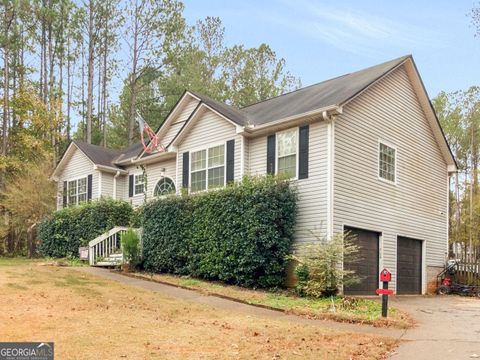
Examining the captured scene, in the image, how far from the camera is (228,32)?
40.6m

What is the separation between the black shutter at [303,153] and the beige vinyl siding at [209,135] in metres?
2.38

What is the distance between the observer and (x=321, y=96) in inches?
679

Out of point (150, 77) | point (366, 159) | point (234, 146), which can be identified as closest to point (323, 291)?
point (366, 159)

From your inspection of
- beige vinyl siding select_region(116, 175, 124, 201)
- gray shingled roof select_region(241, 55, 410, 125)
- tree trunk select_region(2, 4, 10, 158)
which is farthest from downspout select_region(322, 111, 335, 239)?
tree trunk select_region(2, 4, 10, 158)

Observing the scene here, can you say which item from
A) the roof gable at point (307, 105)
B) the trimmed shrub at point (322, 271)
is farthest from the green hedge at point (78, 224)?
the trimmed shrub at point (322, 271)

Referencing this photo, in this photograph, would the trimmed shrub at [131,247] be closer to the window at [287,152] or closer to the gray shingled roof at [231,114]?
the gray shingled roof at [231,114]

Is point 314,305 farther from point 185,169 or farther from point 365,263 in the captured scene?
point 185,169

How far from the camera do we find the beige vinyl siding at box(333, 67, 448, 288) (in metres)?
15.8

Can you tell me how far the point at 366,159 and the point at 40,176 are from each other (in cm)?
1645

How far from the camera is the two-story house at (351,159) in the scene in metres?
15.5

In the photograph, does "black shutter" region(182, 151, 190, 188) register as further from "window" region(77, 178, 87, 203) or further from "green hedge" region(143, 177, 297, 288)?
"window" region(77, 178, 87, 203)

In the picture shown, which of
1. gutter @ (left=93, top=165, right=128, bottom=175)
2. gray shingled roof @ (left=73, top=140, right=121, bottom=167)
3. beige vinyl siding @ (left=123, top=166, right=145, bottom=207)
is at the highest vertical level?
gray shingled roof @ (left=73, top=140, right=121, bottom=167)

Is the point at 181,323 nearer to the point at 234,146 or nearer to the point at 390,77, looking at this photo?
the point at 234,146

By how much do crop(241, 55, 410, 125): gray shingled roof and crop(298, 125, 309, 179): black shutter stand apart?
591 millimetres
